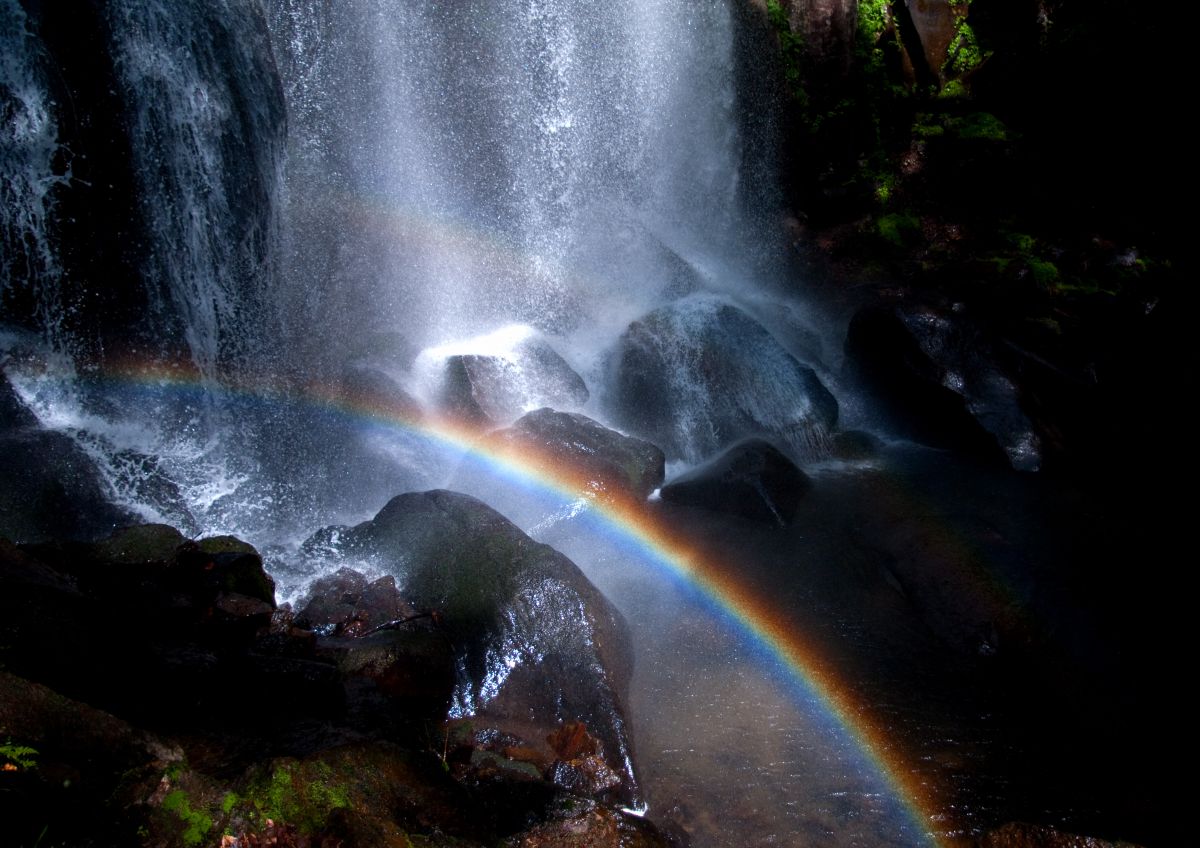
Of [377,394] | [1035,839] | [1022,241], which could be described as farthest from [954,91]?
[1035,839]

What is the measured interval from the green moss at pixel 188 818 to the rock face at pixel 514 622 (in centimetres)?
264

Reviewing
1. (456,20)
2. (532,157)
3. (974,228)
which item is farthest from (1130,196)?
(456,20)

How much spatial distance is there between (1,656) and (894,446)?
34.1 feet

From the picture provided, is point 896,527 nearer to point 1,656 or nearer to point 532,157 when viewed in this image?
point 1,656

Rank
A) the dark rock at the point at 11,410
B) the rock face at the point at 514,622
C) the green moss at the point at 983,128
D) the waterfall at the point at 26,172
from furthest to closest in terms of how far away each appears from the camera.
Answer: the green moss at the point at 983,128 → the dark rock at the point at 11,410 → the waterfall at the point at 26,172 → the rock face at the point at 514,622

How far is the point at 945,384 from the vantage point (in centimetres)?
948

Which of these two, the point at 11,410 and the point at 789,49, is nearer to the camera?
the point at 11,410

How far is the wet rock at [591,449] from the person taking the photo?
7961mm

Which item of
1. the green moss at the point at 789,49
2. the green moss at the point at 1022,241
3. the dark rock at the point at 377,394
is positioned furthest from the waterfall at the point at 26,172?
the green moss at the point at 1022,241

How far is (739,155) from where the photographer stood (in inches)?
613

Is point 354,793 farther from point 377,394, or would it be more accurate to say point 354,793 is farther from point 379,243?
point 379,243

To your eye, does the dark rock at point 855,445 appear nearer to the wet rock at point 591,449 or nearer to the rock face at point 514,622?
the wet rock at point 591,449

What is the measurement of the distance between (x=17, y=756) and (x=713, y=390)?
9154 mm

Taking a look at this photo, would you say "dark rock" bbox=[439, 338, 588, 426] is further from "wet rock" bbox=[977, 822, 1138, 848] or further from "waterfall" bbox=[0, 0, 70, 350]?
"wet rock" bbox=[977, 822, 1138, 848]
